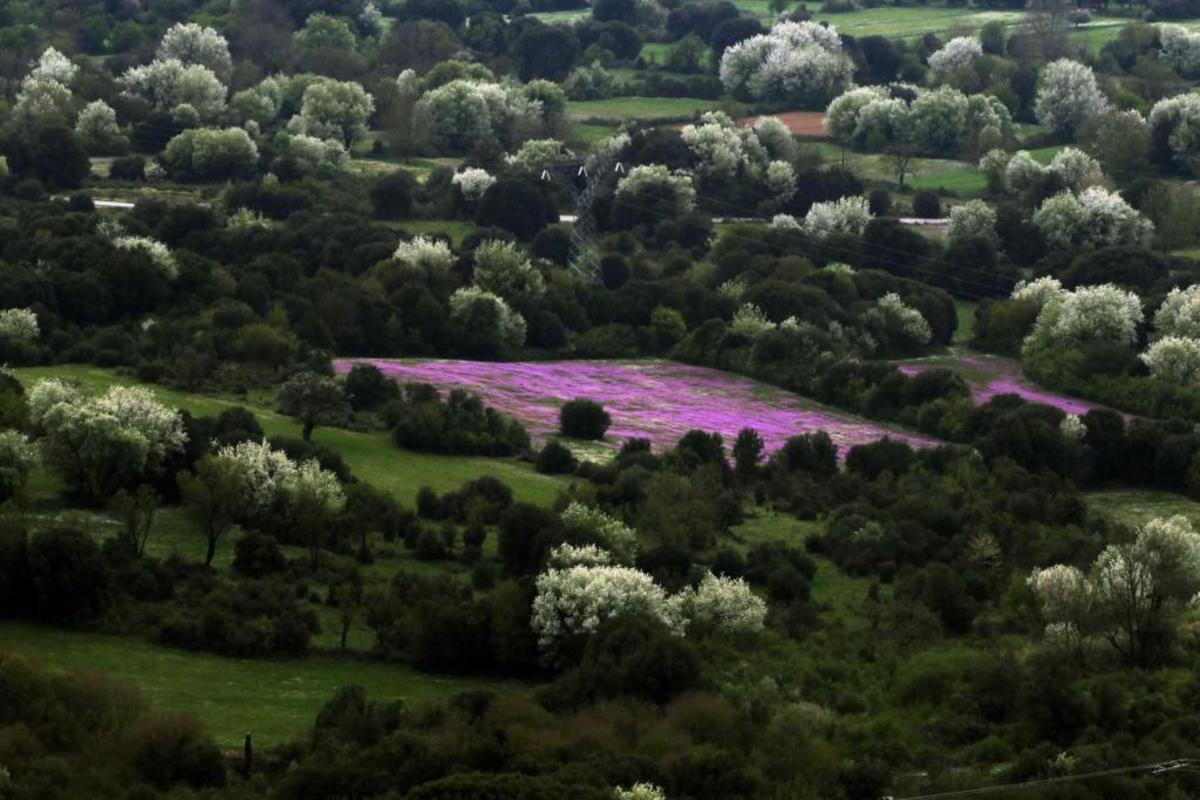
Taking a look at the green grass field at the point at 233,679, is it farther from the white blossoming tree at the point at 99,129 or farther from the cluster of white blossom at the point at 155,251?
the white blossoming tree at the point at 99,129

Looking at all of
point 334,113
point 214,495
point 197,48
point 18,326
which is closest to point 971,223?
point 334,113

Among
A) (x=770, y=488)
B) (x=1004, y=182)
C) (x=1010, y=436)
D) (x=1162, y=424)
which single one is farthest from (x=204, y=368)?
(x=1004, y=182)

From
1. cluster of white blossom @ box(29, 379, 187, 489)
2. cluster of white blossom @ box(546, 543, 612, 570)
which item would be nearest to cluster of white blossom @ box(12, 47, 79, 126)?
cluster of white blossom @ box(29, 379, 187, 489)

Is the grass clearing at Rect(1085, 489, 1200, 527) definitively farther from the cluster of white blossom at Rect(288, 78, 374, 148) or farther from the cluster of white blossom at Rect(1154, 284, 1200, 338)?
the cluster of white blossom at Rect(288, 78, 374, 148)

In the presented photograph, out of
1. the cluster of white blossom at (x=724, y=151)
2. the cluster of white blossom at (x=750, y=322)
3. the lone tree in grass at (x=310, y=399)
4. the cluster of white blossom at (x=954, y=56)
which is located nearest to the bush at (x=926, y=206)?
the cluster of white blossom at (x=724, y=151)

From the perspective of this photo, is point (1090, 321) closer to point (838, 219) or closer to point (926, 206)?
point (838, 219)

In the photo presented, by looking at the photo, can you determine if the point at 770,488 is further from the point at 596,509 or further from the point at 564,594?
the point at 564,594
